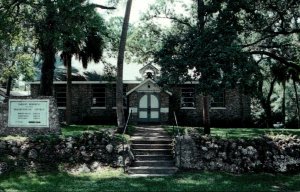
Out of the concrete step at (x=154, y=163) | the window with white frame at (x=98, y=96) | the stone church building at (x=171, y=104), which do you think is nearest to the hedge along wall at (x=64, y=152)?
the concrete step at (x=154, y=163)

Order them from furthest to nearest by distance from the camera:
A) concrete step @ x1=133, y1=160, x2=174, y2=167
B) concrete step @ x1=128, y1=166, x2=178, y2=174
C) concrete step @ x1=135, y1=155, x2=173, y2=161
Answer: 1. concrete step @ x1=135, y1=155, x2=173, y2=161
2. concrete step @ x1=133, y1=160, x2=174, y2=167
3. concrete step @ x1=128, y1=166, x2=178, y2=174

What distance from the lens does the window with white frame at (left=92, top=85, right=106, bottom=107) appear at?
3338 centimetres

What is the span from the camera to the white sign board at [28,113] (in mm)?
18859

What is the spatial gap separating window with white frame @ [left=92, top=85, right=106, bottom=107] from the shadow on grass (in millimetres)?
18641

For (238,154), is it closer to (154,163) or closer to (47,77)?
(154,163)

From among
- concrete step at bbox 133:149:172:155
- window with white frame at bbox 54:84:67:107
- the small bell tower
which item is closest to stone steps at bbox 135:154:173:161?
concrete step at bbox 133:149:172:155

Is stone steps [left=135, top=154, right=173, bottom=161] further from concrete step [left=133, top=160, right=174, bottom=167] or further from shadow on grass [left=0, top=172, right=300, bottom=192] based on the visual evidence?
shadow on grass [left=0, top=172, right=300, bottom=192]

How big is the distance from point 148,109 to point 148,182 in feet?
58.5

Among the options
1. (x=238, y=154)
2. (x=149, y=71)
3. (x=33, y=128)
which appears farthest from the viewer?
(x=149, y=71)

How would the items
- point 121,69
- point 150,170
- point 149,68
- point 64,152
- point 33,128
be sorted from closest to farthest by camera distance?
1. point 150,170
2. point 64,152
3. point 33,128
4. point 121,69
5. point 149,68

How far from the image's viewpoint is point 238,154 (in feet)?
52.0

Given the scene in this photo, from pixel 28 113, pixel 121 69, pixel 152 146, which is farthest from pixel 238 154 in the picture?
pixel 28 113

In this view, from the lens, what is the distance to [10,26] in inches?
818

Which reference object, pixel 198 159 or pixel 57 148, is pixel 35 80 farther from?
pixel 198 159
